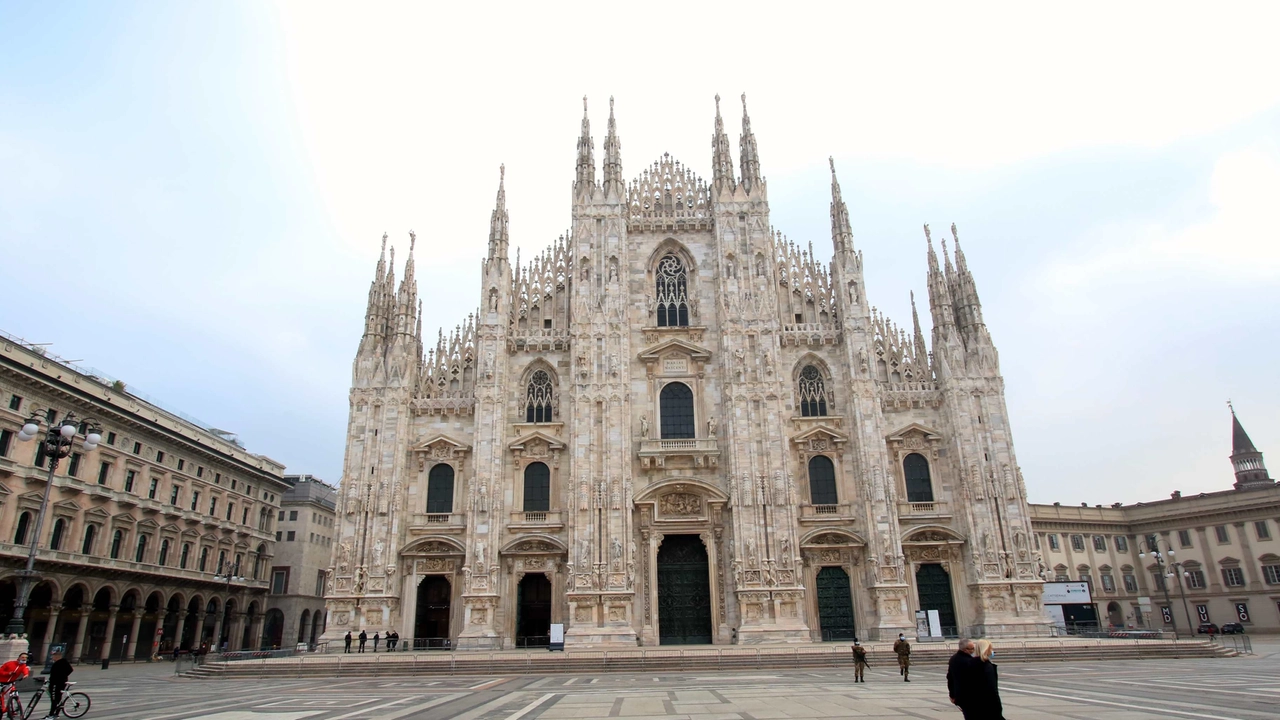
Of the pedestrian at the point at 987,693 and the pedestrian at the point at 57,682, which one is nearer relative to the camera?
the pedestrian at the point at 987,693

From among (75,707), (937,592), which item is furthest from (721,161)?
(75,707)

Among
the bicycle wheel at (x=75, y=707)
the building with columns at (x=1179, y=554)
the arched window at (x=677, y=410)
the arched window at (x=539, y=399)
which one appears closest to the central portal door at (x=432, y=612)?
the arched window at (x=539, y=399)

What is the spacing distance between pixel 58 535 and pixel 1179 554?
67.1 metres

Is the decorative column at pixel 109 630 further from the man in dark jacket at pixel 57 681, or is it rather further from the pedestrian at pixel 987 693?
the pedestrian at pixel 987 693

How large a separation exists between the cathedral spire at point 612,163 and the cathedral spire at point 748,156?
6.27 m

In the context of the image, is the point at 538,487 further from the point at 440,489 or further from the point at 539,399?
the point at 440,489

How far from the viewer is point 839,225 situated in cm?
3709

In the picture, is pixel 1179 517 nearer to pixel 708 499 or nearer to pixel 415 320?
pixel 708 499

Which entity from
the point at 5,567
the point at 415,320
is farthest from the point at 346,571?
the point at 5,567

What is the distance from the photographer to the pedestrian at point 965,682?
289 inches

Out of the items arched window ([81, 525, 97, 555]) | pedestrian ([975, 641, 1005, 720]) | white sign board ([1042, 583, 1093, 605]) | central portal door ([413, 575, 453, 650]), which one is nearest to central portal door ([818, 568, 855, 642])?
white sign board ([1042, 583, 1093, 605])

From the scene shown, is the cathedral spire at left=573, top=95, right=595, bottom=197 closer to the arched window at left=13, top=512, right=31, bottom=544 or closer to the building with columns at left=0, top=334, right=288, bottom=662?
the building with columns at left=0, top=334, right=288, bottom=662

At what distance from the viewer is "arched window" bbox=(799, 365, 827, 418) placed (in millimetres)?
35031

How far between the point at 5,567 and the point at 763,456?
105 ft
